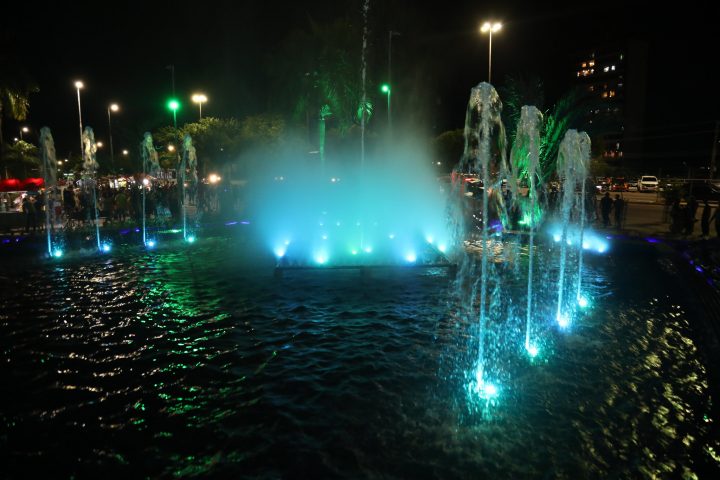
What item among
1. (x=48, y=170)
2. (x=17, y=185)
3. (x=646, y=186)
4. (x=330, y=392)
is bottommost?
(x=330, y=392)

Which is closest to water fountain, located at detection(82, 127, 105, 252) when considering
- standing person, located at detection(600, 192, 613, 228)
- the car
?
standing person, located at detection(600, 192, 613, 228)

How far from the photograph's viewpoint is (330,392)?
6.34m

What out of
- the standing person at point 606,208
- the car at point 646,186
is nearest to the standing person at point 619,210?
the standing person at point 606,208

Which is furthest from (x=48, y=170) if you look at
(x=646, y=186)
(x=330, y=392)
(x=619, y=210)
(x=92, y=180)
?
(x=646, y=186)

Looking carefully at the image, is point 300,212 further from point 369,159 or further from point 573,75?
point 573,75

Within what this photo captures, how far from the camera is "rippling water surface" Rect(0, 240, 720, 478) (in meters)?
4.90

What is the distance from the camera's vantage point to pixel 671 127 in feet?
305

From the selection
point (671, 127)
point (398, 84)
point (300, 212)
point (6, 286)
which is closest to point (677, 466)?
point (6, 286)

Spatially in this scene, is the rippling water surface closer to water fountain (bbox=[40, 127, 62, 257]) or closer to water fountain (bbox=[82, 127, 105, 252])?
water fountain (bbox=[40, 127, 62, 257])

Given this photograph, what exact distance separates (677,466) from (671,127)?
4224 inches

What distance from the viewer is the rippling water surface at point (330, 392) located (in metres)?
4.90

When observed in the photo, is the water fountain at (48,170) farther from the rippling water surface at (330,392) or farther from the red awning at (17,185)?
the red awning at (17,185)

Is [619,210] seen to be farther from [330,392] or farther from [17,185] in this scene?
[17,185]

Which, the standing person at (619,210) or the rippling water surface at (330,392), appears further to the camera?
the standing person at (619,210)
